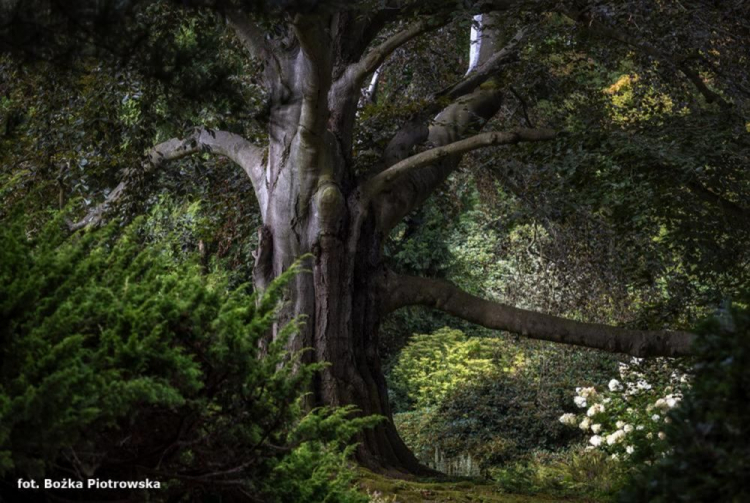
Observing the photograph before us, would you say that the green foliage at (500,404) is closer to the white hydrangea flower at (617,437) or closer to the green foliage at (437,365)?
the green foliage at (437,365)

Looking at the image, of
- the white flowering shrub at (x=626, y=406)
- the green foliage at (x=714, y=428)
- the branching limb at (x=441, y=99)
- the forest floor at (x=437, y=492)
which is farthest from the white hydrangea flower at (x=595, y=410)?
the green foliage at (x=714, y=428)

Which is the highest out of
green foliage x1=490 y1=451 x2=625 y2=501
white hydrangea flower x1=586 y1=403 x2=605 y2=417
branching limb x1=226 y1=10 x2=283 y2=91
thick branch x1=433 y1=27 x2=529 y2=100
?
thick branch x1=433 y1=27 x2=529 y2=100

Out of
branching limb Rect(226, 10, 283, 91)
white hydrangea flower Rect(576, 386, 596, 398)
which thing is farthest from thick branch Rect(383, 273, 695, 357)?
branching limb Rect(226, 10, 283, 91)

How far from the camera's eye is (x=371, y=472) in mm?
7000

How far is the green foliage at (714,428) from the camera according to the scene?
2496 millimetres

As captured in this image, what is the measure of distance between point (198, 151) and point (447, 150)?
106 inches

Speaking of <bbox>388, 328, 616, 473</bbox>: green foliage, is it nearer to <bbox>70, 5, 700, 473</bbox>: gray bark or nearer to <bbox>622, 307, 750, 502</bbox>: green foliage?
<bbox>70, 5, 700, 473</bbox>: gray bark

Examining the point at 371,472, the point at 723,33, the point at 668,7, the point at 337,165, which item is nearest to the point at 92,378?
the point at 371,472

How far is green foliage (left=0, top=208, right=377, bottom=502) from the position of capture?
295 cm

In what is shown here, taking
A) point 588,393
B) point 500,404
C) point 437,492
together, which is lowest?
point 437,492

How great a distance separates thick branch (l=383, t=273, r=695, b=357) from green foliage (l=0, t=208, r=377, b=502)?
4179mm

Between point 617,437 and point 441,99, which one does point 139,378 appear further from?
point 441,99

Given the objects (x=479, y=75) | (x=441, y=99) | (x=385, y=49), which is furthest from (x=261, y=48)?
(x=479, y=75)

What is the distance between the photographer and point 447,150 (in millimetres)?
7520
